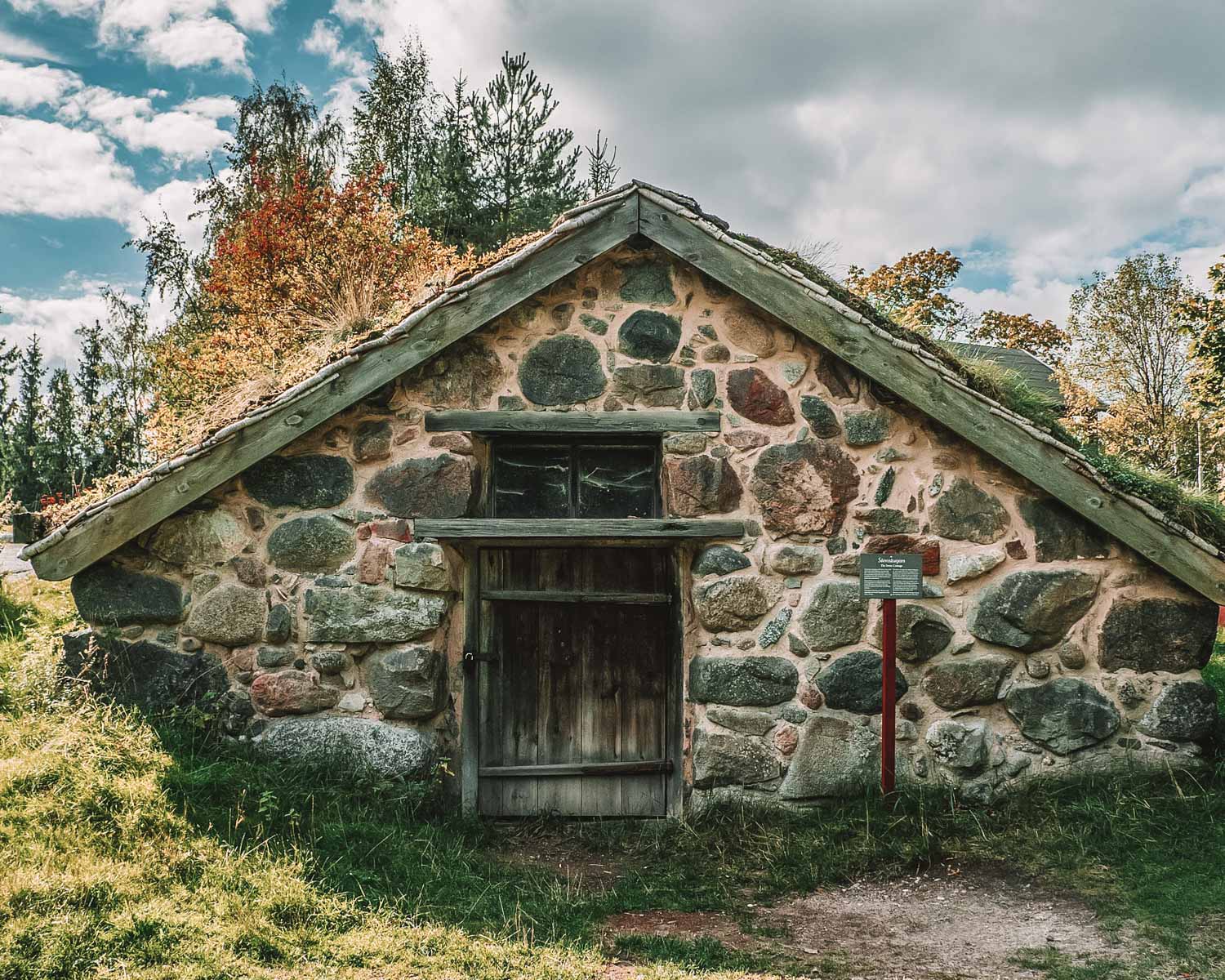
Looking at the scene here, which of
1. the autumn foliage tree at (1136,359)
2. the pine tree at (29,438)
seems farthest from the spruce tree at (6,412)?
the autumn foliage tree at (1136,359)

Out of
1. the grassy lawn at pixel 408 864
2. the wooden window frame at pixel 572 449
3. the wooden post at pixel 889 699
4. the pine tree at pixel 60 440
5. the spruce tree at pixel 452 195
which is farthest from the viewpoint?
the pine tree at pixel 60 440

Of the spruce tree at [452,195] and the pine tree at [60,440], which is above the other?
the spruce tree at [452,195]

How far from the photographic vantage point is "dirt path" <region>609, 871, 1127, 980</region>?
3.48 meters

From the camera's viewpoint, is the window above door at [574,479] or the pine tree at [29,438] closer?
the window above door at [574,479]

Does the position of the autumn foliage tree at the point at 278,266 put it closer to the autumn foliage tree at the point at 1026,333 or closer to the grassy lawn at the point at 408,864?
the grassy lawn at the point at 408,864

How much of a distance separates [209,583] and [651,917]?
297cm

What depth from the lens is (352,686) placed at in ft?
16.0

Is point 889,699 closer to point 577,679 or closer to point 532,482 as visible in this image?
point 577,679

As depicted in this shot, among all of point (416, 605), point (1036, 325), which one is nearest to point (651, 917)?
point (416, 605)

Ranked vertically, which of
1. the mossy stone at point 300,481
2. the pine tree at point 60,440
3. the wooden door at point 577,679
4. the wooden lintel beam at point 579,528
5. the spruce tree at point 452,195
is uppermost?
the spruce tree at point 452,195

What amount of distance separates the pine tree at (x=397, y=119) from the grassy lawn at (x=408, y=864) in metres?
15.0

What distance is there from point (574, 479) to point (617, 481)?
0.86 ft

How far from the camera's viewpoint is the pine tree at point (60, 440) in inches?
969

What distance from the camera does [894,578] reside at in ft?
15.5
